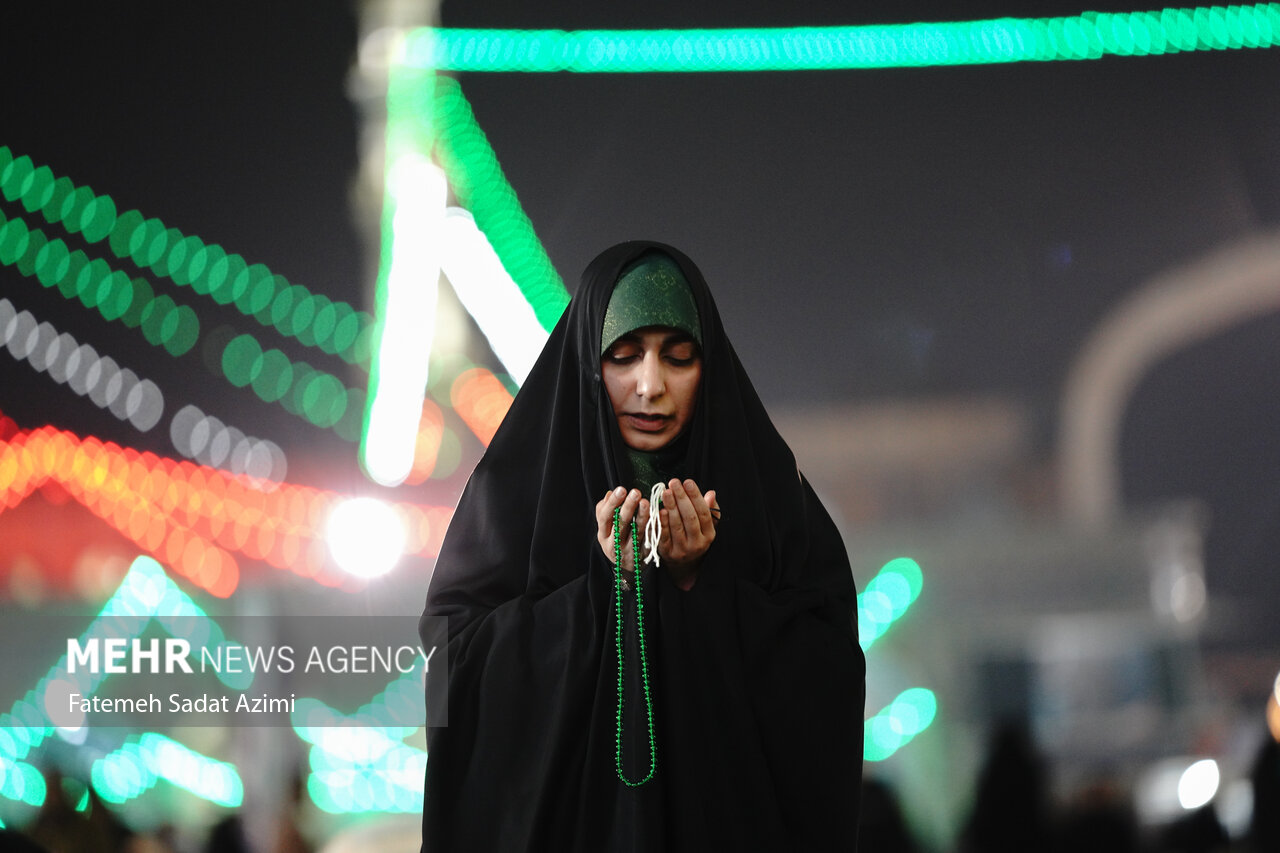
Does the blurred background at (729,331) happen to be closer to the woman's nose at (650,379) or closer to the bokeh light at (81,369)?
the bokeh light at (81,369)

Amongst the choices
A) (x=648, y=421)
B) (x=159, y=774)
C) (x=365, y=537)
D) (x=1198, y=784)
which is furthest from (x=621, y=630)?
(x=1198, y=784)

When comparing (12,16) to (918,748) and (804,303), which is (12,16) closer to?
(804,303)

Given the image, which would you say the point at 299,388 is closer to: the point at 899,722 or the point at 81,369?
the point at 81,369

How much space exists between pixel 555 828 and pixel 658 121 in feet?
6.40

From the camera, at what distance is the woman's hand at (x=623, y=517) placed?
1167mm

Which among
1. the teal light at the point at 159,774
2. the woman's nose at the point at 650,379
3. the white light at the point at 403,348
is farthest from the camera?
the white light at the point at 403,348

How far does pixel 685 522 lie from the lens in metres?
1.18

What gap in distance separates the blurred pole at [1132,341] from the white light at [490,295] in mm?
1272

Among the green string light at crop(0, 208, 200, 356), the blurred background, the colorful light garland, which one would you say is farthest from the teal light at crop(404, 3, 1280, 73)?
the colorful light garland

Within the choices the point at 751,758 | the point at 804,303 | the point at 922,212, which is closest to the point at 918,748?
the point at 804,303

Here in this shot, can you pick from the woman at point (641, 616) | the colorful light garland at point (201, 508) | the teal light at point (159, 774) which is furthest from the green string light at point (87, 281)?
the woman at point (641, 616)

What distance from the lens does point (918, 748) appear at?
254cm

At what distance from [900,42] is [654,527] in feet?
6.74

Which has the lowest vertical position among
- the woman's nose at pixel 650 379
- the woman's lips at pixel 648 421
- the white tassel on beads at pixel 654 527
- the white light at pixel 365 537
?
the white tassel on beads at pixel 654 527
